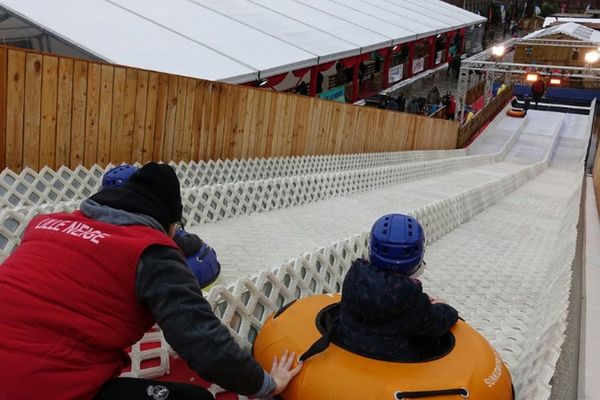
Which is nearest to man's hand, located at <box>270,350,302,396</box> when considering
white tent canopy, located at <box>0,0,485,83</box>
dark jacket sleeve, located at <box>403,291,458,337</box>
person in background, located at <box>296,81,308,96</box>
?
dark jacket sleeve, located at <box>403,291,458,337</box>

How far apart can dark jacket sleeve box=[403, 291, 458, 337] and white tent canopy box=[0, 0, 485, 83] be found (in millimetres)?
6931

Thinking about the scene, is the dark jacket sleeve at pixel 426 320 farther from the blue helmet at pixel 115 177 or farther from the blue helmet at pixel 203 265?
the blue helmet at pixel 115 177

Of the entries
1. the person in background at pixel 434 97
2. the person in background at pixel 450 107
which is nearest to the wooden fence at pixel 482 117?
the person in background at pixel 450 107

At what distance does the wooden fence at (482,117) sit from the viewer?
2155cm

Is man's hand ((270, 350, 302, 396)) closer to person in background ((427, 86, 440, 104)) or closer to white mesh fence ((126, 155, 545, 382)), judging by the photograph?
white mesh fence ((126, 155, 545, 382))

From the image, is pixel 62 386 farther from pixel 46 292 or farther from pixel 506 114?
pixel 506 114

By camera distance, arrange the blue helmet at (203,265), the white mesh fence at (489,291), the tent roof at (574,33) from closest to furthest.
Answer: the white mesh fence at (489,291) < the blue helmet at (203,265) < the tent roof at (574,33)

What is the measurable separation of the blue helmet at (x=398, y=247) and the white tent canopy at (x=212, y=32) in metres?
6.83

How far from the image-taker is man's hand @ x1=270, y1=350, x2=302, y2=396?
2.19 metres

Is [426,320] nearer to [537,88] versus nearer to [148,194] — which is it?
[148,194]

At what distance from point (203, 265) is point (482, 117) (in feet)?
73.6

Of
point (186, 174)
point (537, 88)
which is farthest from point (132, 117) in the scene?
point (537, 88)

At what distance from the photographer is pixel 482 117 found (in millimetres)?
23781

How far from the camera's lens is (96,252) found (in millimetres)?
1632
